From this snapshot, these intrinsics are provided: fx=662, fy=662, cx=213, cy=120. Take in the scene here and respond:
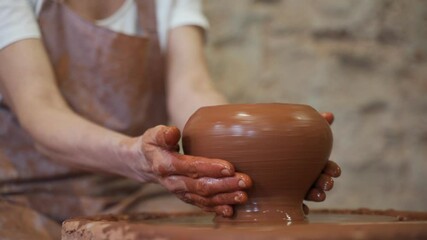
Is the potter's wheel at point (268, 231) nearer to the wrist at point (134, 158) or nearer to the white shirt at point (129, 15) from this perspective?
the wrist at point (134, 158)

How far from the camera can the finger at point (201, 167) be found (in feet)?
3.19

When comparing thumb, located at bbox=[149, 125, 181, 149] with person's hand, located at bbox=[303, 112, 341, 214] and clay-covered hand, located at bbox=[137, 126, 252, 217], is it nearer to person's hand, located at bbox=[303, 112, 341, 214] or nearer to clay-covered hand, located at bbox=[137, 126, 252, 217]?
clay-covered hand, located at bbox=[137, 126, 252, 217]

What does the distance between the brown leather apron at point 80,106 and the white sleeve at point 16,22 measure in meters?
0.06

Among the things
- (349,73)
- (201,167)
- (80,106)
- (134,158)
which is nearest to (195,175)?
(201,167)

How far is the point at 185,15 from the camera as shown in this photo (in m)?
1.77

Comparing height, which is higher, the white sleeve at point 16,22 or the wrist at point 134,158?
the white sleeve at point 16,22

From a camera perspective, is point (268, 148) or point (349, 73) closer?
point (268, 148)

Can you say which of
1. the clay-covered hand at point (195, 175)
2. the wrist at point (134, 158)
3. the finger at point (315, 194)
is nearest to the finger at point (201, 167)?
the clay-covered hand at point (195, 175)

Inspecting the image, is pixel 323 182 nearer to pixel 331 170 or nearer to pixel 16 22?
pixel 331 170

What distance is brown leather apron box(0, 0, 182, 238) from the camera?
161 centimetres

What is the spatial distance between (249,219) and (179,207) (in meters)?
0.62

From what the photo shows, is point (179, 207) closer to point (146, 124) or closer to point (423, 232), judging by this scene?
point (146, 124)

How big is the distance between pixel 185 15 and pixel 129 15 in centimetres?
15

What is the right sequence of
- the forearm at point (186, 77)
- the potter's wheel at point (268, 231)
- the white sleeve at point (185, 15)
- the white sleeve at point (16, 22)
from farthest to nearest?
1. the white sleeve at point (185, 15)
2. the forearm at point (186, 77)
3. the white sleeve at point (16, 22)
4. the potter's wheel at point (268, 231)
